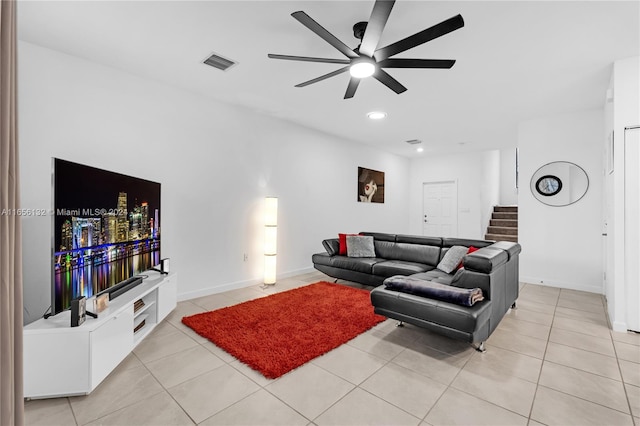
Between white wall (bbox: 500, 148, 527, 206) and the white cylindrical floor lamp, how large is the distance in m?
8.10

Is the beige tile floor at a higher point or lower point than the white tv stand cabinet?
lower

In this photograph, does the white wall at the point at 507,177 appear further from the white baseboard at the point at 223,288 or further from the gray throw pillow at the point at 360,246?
the white baseboard at the point at 223,288

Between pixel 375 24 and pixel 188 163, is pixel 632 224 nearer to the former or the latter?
pixel 375 24

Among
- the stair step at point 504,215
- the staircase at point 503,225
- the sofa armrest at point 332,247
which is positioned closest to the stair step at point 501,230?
the staircase at point 503,225

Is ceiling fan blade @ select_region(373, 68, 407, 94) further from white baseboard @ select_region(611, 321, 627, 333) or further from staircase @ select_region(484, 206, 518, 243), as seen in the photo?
staircase @ select_region(484, 206, 518, 243)

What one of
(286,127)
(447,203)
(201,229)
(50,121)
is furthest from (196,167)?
(447,203)

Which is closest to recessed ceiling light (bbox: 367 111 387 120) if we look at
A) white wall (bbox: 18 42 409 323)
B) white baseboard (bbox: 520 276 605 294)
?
white wall (bbox: 18 42 409 323)

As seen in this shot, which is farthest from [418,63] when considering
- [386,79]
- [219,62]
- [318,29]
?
[219,62]

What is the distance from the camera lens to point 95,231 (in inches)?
90.8

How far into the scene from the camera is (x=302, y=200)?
543 centimetres

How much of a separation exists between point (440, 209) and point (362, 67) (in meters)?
6.36

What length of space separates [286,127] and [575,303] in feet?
15.8

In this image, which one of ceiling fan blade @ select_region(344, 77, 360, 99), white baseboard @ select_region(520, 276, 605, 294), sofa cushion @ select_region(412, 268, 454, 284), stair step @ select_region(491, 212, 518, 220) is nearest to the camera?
ceiling fan blade @ select_region(344, 77, 360, 99)

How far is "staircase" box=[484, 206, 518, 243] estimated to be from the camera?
7.61 meters
